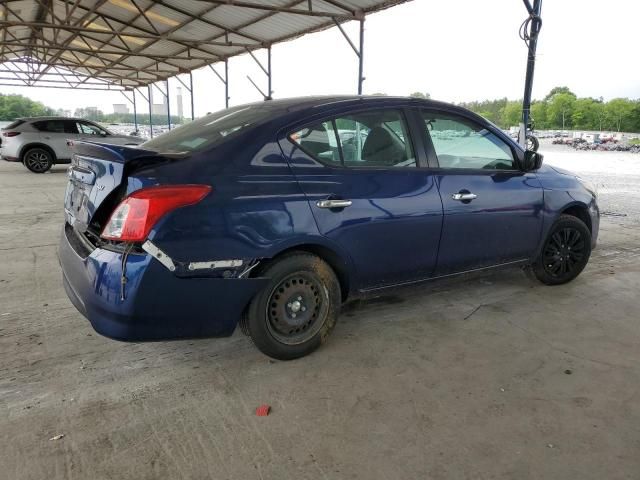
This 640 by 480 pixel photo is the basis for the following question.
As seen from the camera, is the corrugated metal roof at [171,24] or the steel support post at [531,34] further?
the corrugated metal roof at [171,24]

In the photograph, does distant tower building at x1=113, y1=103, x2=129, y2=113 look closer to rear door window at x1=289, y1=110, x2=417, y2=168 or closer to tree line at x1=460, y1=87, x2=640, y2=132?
rear door window at x1=289, y1=110, x2=417, y2=168

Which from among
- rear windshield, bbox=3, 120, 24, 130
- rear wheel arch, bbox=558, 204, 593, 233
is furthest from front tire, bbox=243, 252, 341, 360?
rear windshield, bbox=3, 120, 24, 130

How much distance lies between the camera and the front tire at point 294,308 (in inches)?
104

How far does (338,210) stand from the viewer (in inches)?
108

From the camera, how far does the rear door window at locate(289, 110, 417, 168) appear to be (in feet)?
9.16

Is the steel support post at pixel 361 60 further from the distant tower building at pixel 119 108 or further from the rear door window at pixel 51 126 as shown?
the distant tower building at pixel 119 108

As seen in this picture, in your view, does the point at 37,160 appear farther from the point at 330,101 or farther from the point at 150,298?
the point at 150,298

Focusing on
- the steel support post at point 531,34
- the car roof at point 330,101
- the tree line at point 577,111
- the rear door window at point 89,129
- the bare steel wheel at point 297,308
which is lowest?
the bare steel wheel at point 297,308

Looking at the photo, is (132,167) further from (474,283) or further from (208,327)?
(474,283)

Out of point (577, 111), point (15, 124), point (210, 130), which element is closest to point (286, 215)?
point (210, 130)

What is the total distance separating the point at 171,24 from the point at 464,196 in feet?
46.3

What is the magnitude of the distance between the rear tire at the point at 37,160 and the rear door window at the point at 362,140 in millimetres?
12756

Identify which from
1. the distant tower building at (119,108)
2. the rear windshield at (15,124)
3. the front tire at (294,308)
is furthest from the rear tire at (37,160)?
the distant tower building at (119,108)

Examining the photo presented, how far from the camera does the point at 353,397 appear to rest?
2443 millimetres
